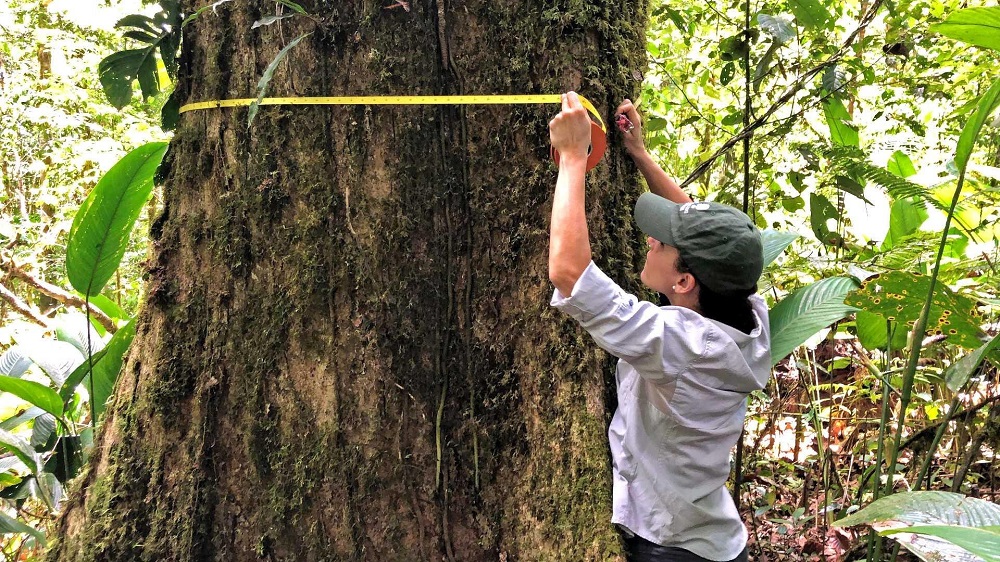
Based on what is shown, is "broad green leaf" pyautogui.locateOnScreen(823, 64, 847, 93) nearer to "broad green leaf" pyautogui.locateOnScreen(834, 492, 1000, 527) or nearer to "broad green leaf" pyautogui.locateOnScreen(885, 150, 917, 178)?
"broad green leaf" pyautogui.locateOnScreen(885, 150, 917, 178)

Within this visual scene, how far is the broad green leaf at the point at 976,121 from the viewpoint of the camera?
1.50 metres

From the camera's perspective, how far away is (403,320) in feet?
5.82

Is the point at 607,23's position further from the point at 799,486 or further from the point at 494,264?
the point at 799,486

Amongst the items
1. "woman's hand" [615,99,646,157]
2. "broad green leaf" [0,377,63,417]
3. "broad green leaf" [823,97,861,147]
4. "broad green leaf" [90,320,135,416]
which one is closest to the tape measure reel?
"woman's hand" [615,99,646,157]

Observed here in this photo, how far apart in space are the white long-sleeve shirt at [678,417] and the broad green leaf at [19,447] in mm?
2241

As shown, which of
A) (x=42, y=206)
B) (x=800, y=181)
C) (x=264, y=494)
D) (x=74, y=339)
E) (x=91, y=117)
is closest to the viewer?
(x=264, y=494)

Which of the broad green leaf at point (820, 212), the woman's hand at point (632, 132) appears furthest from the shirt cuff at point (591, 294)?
the broad green leaf at point (820, 212)

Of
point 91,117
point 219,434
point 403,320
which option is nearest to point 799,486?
point 403,320

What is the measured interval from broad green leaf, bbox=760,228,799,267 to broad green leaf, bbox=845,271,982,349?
0.30 m

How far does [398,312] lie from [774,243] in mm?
1414

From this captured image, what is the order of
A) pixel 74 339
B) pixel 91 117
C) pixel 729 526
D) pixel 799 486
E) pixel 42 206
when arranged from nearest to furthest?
pixel 729 526 → pixel 74 339 → pixel 799 486 → pixel 91 117 → pixel 42 206

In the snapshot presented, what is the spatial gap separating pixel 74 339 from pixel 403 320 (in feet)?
A: 7.58

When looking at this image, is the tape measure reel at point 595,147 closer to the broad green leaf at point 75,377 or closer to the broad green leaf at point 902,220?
the broad green leaf at point 902,220

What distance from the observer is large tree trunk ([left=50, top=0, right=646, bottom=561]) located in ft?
5.73
